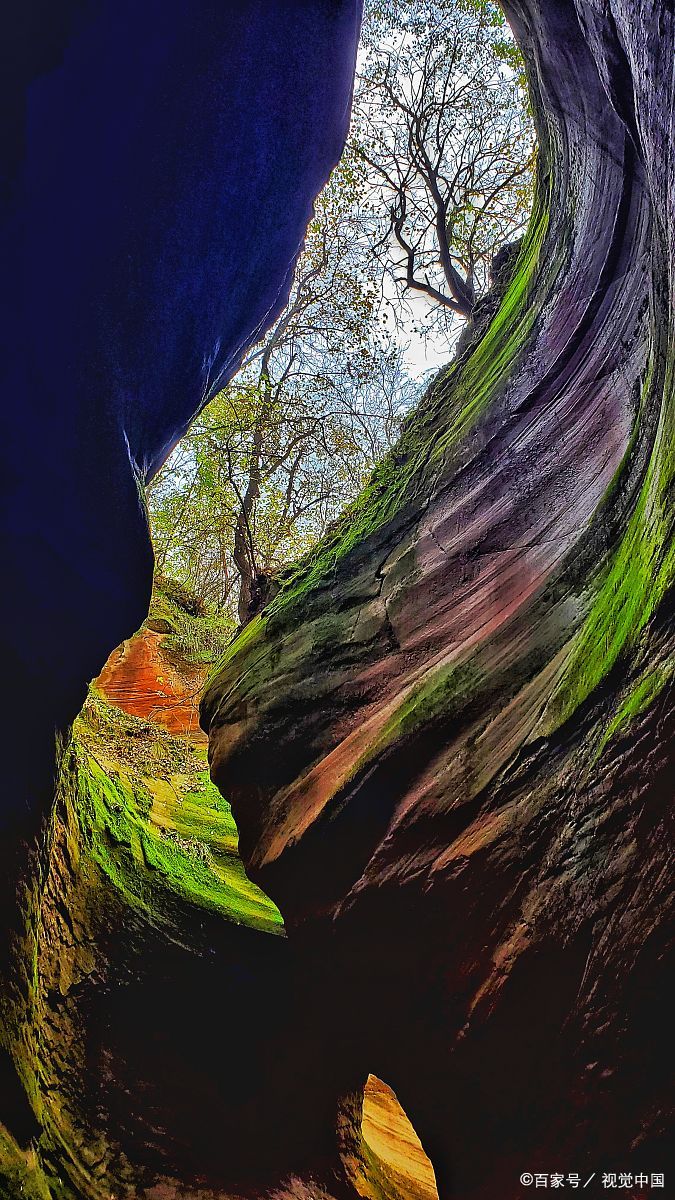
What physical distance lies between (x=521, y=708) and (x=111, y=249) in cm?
390

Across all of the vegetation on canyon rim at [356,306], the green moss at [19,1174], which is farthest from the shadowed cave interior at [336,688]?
the vegetation on canyon rim at [356,306]

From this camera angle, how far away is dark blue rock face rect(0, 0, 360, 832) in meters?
3.47

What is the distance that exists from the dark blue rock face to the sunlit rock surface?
1820 mm

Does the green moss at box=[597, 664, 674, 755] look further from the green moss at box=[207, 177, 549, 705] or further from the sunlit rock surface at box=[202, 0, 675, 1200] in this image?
the green moss at box=[207, 177, 549, 705]

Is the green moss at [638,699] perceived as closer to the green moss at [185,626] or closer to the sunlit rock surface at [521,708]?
the sunlit rock surface at [521,708]

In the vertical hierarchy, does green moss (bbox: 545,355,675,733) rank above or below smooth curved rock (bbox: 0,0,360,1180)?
below

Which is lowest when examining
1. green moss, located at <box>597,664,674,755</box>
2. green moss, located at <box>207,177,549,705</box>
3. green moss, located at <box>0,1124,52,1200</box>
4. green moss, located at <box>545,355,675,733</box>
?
green moss, located at <box>0,1124,52,1200</box>

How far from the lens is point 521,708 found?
11.7 ft

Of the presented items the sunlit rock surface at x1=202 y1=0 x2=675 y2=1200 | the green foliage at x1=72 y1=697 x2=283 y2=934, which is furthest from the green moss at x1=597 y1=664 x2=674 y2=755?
the green foliage at x1=72 y1=697 x2=283 y2=934

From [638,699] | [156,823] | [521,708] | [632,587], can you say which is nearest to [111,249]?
[632,587]

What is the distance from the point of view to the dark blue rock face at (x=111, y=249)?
3.47 metres

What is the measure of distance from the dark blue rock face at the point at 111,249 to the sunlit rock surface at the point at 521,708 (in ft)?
5.97

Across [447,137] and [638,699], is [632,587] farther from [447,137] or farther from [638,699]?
[447,137]

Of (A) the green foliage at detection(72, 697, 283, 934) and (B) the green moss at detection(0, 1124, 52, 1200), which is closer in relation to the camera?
(B) the green moss at detection(0, 1124, 52, 1200)
